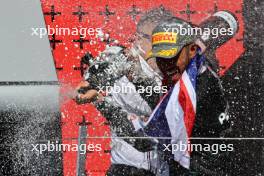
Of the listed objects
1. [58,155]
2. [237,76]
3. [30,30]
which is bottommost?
[58,155]

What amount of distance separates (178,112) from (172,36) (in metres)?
0.39

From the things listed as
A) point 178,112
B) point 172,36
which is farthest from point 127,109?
point 172,36

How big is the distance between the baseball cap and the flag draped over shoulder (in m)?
0.10

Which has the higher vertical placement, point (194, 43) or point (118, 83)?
point (194, 43)

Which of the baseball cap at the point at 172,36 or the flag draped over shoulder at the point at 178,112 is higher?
the baseball cap at the point at 172,36

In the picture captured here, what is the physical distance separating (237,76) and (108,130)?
71 cm

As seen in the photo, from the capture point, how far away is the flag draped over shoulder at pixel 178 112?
3246 millimetres

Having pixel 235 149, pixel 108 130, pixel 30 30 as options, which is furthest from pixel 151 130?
pixel 30 30

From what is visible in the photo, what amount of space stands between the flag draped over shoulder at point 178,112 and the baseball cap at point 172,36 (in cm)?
10

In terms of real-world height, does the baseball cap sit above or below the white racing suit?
above

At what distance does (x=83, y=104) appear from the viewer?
10.7 ft

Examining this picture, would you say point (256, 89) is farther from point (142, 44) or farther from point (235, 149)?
point (142, 44)

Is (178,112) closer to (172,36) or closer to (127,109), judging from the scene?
(127,109)

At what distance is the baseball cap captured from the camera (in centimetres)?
324
